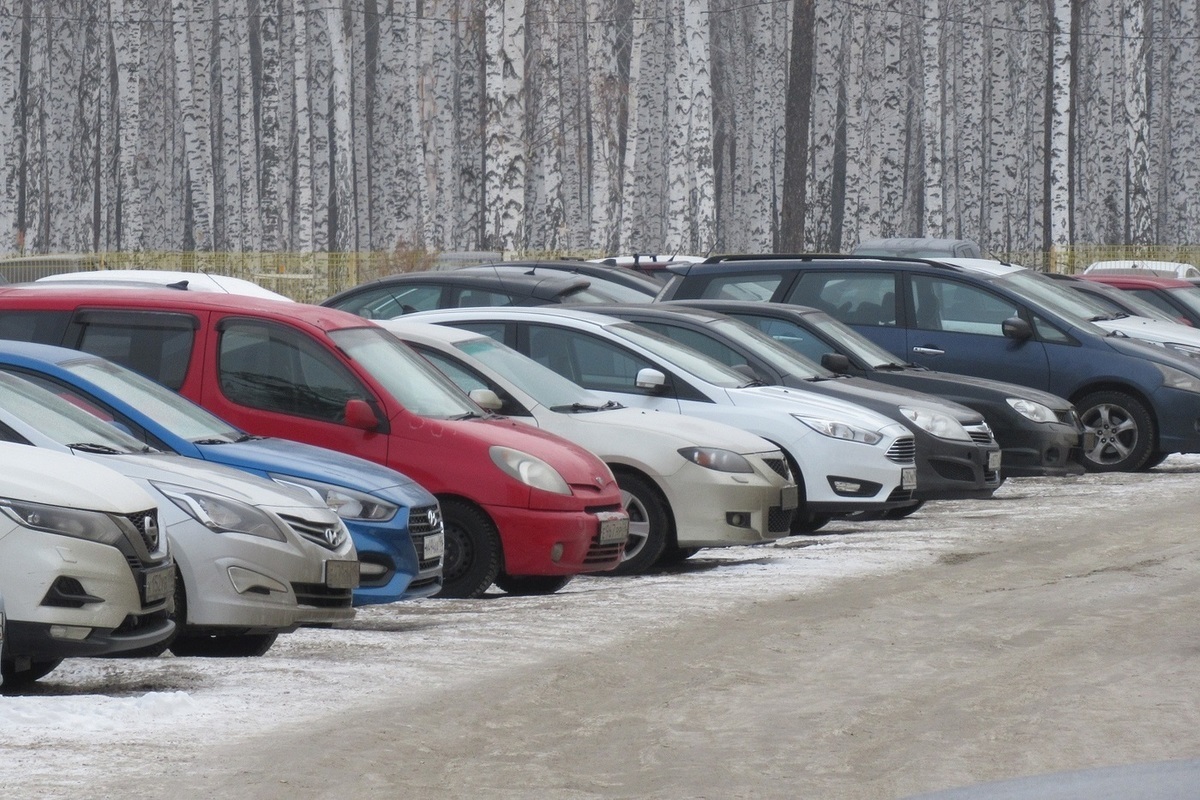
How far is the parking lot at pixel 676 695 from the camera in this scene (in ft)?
21.1

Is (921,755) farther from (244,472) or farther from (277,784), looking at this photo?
(244,472)

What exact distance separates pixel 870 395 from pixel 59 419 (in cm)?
702

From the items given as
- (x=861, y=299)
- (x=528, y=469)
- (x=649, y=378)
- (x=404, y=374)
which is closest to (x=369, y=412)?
(x=404, y=374)

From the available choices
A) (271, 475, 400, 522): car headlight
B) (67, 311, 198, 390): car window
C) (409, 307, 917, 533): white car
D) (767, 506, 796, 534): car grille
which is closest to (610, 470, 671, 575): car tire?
(767, 506, 796, 534): car grille

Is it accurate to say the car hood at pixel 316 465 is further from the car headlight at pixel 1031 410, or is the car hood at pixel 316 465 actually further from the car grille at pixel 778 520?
the car headlight at pixel 1031 410

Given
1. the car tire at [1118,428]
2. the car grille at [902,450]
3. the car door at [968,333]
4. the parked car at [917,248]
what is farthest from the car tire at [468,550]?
the parked car at [917,248]

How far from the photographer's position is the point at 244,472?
916cm

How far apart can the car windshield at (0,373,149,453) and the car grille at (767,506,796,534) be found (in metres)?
4.38

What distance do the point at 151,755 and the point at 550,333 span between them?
7.06 m

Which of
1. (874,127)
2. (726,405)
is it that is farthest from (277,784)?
(874,127)

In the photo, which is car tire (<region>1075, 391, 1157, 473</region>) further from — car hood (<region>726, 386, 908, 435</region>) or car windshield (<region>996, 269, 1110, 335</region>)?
car hood (<region>726, 386, 908, 435</region>)

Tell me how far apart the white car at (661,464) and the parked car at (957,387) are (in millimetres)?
3405

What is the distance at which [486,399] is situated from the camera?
11.8 m

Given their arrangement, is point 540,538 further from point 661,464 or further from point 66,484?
point 66,484
